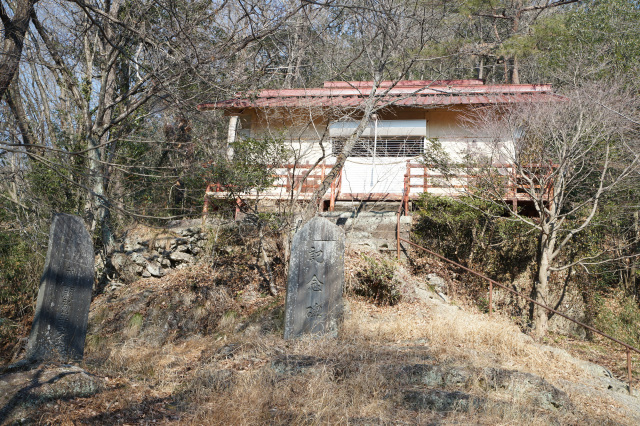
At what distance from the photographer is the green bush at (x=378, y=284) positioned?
35.6 feet

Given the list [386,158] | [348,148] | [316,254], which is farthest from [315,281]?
[386,158]

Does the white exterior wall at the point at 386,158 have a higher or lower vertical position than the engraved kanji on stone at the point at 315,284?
higher

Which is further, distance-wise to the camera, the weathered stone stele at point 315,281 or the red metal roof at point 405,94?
the red metal roof at point 405,94

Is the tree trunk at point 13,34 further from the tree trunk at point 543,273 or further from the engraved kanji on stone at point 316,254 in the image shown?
the tree trunk at point 543,273

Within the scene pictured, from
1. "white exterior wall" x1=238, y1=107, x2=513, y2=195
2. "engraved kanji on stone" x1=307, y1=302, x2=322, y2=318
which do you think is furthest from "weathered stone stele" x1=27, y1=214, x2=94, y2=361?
"white exterior wall" x1=238, y1=107, x2=513, y2=195

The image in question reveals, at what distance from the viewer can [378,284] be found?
11.0 meters

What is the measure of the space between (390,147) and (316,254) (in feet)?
24.4

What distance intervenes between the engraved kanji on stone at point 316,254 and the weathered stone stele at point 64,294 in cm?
369

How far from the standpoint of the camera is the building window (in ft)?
49.8

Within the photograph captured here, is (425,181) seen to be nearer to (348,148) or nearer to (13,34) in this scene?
(348,148)

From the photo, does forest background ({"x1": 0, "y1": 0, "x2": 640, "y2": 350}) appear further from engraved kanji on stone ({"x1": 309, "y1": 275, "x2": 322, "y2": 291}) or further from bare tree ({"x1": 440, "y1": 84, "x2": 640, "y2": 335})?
engraved kanji on stone ({"x1": 309, "y1": 275, "x2": 322, "y2": 291})

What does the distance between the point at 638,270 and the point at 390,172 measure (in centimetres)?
686

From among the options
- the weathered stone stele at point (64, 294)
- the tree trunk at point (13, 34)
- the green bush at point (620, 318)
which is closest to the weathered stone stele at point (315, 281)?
the weathered stone stele at point (64, 294)

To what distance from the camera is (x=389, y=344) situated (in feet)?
27.5
